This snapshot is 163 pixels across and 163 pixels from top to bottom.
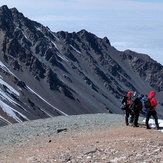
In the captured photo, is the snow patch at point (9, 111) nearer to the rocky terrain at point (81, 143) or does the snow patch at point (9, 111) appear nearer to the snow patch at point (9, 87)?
the snow patch at point (9, 87)

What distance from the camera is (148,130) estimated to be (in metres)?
23.0

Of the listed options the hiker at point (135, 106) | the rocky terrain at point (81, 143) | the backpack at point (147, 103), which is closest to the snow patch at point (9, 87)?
the rocky terrain at point (81, 143)

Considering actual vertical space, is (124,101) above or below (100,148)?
above

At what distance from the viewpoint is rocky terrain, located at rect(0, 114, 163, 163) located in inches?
688

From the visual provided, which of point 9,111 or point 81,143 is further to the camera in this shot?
point 9,111

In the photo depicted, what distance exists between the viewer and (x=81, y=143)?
71.1 feet

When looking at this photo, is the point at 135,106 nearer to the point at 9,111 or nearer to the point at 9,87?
the point at 9,111

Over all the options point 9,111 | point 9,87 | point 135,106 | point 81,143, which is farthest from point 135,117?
point 9,87

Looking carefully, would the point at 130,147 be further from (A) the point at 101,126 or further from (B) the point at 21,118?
(B) the point at 21,118

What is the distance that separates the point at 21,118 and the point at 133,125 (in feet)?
365

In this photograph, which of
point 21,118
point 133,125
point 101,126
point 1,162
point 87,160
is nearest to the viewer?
point 87,160

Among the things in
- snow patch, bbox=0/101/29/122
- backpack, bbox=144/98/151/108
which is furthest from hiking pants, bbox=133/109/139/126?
snow patch, bbox=0/101/29/122

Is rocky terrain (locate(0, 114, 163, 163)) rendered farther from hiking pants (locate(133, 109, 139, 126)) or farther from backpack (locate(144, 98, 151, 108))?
backpack (locate(144, 98, 151, 108))

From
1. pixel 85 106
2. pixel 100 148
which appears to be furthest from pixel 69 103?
pixel 100 148
